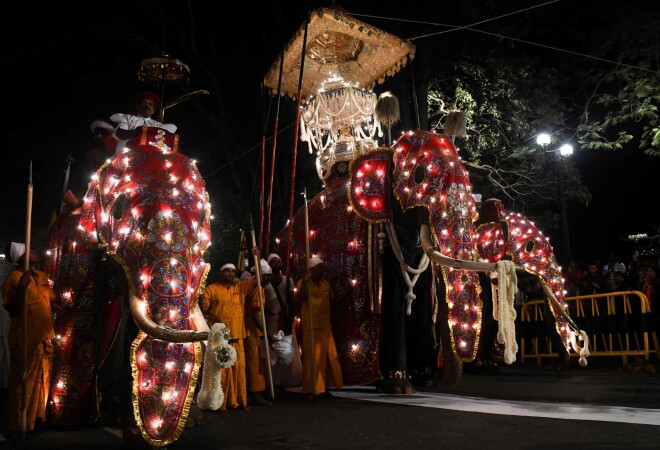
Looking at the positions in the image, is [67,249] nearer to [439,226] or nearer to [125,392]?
[125,392]

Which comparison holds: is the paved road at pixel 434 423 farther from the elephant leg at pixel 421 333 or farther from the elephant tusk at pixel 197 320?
the elephant tusk at pixel 197 320

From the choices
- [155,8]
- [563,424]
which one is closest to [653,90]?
[563,424]

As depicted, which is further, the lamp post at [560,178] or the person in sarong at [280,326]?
the lamp post at [560,178]

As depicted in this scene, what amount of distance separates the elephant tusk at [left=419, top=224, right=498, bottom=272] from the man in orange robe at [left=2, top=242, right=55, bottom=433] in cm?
323

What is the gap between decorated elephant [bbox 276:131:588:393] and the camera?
238 inches

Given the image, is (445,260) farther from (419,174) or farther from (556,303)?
(556,303)

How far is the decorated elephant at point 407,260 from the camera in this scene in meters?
6.05

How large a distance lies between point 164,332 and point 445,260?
2800mm

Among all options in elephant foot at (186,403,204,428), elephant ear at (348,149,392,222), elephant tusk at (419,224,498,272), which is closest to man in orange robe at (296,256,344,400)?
elephant ear at (348,149,392,222)

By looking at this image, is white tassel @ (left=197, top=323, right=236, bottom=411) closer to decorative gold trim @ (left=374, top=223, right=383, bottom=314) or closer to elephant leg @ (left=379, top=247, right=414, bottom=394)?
decorative gold trim @ (left=374, top=223, right=383, bottom=314)

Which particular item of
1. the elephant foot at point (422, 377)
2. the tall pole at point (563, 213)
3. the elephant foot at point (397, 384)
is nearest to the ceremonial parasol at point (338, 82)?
the elephant foot at point (422, 377)

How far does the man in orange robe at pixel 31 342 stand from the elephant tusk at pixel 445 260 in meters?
3.23

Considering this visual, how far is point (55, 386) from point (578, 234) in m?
24.3

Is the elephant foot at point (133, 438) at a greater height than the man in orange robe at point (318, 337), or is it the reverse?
the man in orange robe at point (318, 337)
